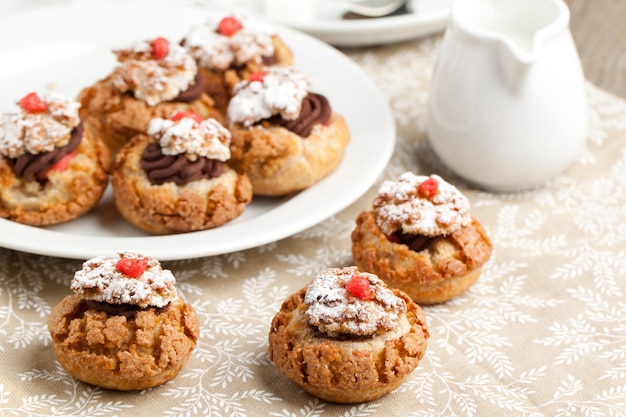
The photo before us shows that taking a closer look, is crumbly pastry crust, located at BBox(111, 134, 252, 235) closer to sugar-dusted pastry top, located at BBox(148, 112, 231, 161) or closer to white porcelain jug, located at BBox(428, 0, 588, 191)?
sugar-dusted pastry top, located at BBox(148, 112, 231, 161)

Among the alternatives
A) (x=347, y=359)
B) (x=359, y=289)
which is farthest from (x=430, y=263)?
(x=347, y=359)

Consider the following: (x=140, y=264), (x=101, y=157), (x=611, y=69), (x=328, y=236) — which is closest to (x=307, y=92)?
(x=328, y=236)

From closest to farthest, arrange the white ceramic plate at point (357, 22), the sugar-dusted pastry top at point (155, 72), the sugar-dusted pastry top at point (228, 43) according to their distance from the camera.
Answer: the sugar-dusted pastry top at point (155, 72)
the sugar-dusted pastry top at point (228, 43)
the white ceramic plate at point (357, 22)

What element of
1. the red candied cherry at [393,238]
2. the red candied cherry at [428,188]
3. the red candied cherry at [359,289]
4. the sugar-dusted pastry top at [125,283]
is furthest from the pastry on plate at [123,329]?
the red candied cherry at [428,188]

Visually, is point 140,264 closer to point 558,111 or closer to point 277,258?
point 277,258

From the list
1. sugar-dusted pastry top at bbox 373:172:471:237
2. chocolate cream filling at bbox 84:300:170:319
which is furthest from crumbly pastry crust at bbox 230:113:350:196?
chocolate cream filling at bbox 84:300:170:319

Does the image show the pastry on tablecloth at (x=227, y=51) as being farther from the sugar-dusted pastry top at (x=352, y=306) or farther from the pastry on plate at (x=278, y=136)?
the sugar-dusted pastry top at (x=352, y=306)

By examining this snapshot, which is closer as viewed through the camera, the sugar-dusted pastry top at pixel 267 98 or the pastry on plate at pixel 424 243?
the pastry on plate at pixel 424 243
